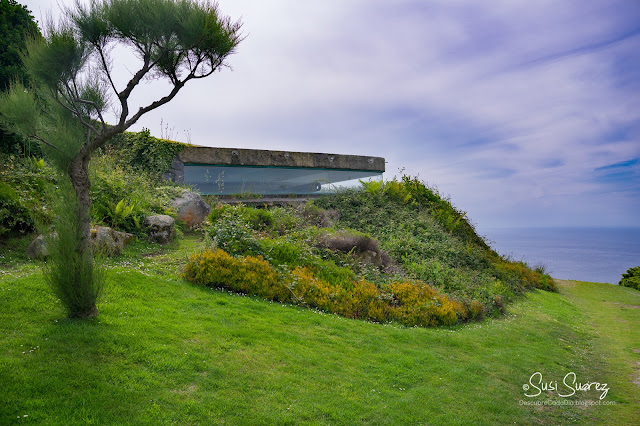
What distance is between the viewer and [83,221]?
5.08 m

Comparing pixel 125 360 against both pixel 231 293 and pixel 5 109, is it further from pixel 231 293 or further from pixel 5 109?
pixel 5 109

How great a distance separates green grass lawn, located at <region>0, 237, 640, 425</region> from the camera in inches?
147

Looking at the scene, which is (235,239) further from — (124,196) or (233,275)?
(124,196)

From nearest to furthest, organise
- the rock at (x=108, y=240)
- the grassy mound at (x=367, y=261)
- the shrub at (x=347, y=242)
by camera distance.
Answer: the grassy mound at (x=367, y=261), the rock at (x=108, y=240), the shrub at (x=347, y=242)

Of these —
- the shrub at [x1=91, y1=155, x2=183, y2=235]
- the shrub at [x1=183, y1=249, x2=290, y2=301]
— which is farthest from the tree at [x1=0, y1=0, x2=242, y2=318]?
the shrub at [x1=91, y1=155, x2=183, y2=235]

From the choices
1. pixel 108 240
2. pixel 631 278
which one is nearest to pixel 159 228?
pixel 108 240

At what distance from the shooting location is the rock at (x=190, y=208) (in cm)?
1176

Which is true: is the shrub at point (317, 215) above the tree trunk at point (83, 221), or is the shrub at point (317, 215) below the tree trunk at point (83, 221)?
above

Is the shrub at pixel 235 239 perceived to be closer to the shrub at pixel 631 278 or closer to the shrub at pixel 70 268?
the shrub at pixel 70 268

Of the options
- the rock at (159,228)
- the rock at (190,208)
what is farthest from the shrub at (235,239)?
the rock at (190,208)

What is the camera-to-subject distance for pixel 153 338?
4770mm

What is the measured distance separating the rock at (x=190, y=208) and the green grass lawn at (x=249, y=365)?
4049 millimetres

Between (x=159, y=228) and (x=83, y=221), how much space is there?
4.78 metres

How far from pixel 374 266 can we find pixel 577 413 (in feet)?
17.1
